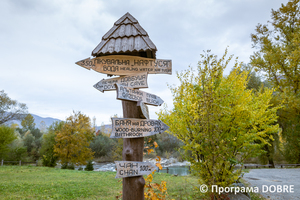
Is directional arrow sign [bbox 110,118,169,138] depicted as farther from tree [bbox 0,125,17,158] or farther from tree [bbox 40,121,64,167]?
tree [bbox 0,125,17,158]

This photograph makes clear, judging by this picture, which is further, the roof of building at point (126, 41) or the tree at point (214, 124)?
the tree at point (214, 124)

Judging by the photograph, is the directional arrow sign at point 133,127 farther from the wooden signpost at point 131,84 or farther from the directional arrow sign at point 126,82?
the directional arrow sign at point 126,82

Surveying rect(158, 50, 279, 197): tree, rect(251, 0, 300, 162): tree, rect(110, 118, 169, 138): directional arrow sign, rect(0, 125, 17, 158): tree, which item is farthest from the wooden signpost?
rect(0, 125, 17, 158): tree

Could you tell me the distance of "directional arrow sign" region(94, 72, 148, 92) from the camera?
10.9ft

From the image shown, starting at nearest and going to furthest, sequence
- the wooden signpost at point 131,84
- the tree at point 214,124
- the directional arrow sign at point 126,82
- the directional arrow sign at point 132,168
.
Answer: the directional arrow sign at point 132,168
the wooden signpost at point 131,84
the directional arrow sign at point 126,82
the tree at point 214,124

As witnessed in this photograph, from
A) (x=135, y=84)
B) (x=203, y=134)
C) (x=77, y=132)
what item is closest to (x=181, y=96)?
(x=203, y=134)

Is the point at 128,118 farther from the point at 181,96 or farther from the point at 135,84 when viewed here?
the point at 181,96

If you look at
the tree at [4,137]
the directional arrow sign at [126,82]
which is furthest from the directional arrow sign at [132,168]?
the tree at [4,137]

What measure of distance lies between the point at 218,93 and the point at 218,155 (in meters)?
1.73

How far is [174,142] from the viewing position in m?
33.8

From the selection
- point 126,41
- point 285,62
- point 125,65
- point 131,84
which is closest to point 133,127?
point 131,84

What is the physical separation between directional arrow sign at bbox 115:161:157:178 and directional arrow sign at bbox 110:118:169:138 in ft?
1.45

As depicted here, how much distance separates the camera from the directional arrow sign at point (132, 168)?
289 centimetres

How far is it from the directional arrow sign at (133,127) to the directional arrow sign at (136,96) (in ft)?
1.20
